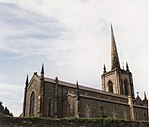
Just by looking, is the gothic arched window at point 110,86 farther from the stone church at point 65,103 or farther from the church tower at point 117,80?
the stone church at point 65,103

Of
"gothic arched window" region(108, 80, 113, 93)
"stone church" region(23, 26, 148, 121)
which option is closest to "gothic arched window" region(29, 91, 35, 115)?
"stone church" region(23, 26, 148, 121)

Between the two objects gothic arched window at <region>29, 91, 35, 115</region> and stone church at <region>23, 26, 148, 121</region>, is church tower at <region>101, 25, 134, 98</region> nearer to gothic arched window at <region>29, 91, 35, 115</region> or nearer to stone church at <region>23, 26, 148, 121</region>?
stone church at <region>23, 26, 148, 121</region>

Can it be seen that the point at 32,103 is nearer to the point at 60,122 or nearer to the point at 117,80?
the point at 60,122

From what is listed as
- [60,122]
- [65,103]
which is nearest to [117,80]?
[65,103]

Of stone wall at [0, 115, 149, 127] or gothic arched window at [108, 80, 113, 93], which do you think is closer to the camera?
stone wall at [0, 115, 149, 127]

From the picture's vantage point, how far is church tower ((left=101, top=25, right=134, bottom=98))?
54500 mm

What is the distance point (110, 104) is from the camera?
39.3 meters

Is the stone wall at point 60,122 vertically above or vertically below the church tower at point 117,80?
below

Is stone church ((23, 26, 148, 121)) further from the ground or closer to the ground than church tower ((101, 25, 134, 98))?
closer to the ground

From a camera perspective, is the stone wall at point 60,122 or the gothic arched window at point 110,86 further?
the gothic arched window at point 110,86

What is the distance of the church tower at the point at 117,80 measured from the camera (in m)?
54.5

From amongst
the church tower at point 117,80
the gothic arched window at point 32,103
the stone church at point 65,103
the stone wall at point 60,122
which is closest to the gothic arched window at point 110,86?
the church tower at point 117,80

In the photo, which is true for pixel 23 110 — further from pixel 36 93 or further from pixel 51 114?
pixel 51 114

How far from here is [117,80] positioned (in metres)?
54.4
